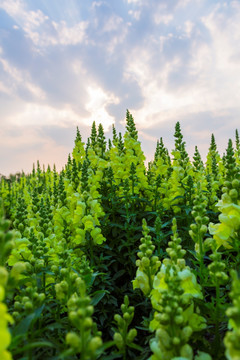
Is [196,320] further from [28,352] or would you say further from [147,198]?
[147,198]

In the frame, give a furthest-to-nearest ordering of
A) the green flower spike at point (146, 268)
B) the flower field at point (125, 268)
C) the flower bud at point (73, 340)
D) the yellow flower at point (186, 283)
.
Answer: the green flower spike at point (146, 268) < the yellow flower at point (186, 283) < the flower field at point (125, 268) < the flower bud at point (73, 340)

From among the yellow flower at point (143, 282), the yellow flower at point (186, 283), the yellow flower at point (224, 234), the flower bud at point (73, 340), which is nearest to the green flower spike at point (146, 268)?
the yellow flower at point (143, 282)

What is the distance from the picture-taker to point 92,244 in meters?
4.20

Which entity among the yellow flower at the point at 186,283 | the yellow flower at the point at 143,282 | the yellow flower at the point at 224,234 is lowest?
the yellow flower at the point at 143,282

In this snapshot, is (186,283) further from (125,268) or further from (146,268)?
(125,268)

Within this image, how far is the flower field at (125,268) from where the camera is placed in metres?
1.82

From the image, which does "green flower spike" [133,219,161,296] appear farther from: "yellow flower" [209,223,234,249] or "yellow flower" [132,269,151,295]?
"yellow flower" [209,223,234,249]

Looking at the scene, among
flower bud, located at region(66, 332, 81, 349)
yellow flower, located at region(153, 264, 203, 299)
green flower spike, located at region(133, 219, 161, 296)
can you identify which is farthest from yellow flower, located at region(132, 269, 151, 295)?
flower bud, located at region(66, 332, 81, 349)

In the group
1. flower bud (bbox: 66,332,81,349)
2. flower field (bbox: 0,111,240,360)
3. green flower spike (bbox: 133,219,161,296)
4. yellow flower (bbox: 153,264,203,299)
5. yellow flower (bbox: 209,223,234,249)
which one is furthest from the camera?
green flower spike (bbox: 133,219,161,296)

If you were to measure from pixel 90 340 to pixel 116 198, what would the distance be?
3.58 metres

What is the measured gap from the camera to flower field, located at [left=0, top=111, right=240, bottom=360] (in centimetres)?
182

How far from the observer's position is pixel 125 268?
184 inches

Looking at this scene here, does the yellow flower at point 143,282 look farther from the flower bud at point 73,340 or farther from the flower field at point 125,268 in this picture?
the flower bud at point 73,340

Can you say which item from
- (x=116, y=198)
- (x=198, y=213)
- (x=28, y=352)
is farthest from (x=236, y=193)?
(x=116, y=198)
